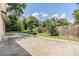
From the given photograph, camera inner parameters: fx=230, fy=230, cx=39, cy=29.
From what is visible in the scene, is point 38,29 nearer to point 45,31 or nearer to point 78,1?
point 45,31

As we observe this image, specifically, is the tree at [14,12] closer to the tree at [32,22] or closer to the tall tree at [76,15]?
the tree at [32,22]

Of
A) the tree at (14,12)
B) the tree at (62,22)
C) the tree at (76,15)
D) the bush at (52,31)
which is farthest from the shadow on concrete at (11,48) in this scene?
the tree at (76,15)

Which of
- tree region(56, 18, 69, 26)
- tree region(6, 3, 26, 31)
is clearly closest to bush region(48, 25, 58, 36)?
tree region(56, 18, 69, 26)

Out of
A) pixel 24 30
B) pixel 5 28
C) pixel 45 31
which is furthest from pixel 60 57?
pixel 5 28

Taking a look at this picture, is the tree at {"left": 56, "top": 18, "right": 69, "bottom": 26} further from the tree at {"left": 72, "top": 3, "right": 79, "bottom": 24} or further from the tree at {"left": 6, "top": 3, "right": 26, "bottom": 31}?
the tree at {"left": 6, "top": 3, "right": 26, "bottom": 31}

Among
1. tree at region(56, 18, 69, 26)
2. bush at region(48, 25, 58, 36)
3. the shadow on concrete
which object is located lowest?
the shadow on concrete

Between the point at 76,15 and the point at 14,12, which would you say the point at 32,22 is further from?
the point at 76,15
